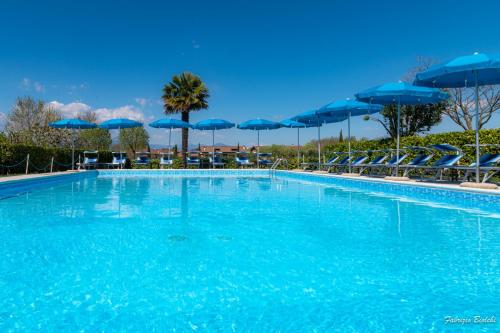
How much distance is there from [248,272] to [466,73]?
7.98 meters

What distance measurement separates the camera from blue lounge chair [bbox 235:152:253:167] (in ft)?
66.2

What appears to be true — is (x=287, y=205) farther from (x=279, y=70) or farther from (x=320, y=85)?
(x=320, y=85)

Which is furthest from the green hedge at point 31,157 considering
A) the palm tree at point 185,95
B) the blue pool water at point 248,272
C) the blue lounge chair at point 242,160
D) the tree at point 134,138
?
the tree at point 134,138

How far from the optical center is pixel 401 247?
3.65 meters

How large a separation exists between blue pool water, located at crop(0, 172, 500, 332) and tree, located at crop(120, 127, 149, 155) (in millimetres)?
39743

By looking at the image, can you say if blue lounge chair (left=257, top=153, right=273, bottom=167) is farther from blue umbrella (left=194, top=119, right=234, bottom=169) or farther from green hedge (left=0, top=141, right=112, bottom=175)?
green hedge (left=0, top=141, right=112, bottom=175)

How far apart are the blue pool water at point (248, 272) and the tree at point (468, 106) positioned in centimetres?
2246

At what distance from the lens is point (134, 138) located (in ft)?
144

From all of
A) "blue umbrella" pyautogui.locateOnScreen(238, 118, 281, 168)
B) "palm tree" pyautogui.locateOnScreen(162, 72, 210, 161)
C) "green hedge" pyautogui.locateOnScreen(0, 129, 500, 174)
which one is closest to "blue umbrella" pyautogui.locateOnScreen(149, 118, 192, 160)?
"palm tree" pyautogui.locateOnScreen(162, 72, 210, 161)

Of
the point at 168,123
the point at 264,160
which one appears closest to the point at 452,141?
the point at 264,160

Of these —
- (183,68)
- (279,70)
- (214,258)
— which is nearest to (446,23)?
(279,70)

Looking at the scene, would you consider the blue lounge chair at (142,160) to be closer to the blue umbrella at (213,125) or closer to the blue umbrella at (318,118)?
the blue umbrella at (213,125)

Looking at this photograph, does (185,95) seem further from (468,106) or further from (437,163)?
(468,106)

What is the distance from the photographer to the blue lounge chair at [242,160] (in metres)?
20.2
